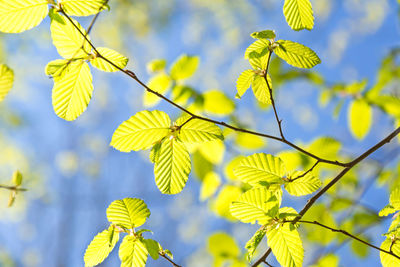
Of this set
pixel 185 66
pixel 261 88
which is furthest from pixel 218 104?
pixel 261 88

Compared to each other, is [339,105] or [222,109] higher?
[339,105]

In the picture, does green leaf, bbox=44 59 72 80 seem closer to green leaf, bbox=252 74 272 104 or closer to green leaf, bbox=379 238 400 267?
green leaf, bbox=252 74 272 104

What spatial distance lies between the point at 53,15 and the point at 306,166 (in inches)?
30.9

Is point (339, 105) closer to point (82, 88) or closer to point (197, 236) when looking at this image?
point (82, 88)

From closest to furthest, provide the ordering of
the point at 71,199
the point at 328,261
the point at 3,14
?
1. the point at 3,14
2. the point at 328,261
3. the point at 71,199

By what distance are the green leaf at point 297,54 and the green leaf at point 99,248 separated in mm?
430

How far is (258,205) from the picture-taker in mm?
530

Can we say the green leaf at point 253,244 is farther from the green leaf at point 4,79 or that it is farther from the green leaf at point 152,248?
the green leaf at point 4,79

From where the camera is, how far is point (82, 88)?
54 centimetres

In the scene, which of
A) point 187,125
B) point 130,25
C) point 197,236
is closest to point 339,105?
point 187,125

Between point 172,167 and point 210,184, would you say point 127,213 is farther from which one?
point 210,184

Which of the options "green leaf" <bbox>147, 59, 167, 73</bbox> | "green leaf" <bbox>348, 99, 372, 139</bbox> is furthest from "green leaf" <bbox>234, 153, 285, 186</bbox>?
"green leaf" <bbox>348, 99, 372, 139</bbox>

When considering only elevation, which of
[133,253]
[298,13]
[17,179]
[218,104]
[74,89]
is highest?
[218,104]

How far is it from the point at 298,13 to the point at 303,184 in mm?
307
